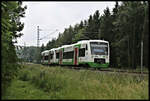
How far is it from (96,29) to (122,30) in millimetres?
21393

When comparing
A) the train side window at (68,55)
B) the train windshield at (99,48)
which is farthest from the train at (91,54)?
the train side window at (68,55)

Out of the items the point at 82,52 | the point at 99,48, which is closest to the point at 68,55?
the point at 82,52

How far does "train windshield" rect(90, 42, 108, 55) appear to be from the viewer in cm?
2631

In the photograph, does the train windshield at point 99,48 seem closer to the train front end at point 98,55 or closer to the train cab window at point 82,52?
the train front end at point 98,55

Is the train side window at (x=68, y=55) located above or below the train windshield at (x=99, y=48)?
below

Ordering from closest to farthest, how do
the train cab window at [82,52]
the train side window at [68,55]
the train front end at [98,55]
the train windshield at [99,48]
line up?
the train front end at [98,55], the train windshield at [99,48], the train cab window at [82,52], the train side window at [68,55]

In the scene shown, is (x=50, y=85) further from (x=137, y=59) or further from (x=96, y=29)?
(x=96, y=29)

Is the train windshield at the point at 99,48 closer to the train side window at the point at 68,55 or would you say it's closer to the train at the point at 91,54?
the train at the point at 91,54

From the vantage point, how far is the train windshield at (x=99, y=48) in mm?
26312

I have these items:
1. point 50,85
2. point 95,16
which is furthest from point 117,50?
point 50,85

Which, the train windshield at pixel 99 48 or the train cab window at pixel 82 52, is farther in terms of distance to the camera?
the train cab window at pixel 82 52

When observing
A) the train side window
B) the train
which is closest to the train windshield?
the train

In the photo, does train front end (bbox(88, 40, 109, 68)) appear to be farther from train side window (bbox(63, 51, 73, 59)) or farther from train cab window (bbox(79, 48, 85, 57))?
train side window (bbox(63, 51, 73, 59))

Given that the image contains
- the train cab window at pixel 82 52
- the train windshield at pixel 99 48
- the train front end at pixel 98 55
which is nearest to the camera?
the train front end at pixel 98 55
